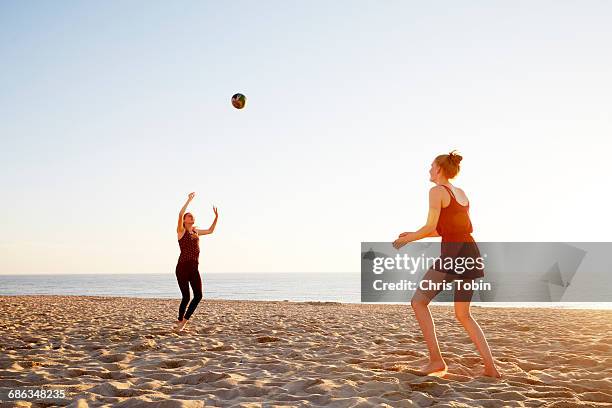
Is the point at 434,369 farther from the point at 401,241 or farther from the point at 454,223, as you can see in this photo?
the point at 454,223

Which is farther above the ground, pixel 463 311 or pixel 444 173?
pixel 444 173

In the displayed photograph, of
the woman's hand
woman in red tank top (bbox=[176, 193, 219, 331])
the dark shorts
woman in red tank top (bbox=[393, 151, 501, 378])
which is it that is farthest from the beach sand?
the woman's hand

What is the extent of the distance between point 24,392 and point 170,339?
121 inches

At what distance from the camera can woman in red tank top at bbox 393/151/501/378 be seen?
4285mm

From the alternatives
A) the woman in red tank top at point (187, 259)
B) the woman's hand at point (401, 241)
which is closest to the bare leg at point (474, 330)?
the woman's hand at point (401, 241)

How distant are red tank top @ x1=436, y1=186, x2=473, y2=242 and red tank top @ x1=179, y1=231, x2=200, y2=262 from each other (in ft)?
14.5

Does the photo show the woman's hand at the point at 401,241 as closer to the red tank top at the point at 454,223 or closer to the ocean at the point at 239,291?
the red tank top at the point at 454,223

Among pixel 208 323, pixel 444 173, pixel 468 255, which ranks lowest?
pixel 208 323

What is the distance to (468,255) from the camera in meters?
4.26

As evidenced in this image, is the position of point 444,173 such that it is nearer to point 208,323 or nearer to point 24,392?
point 24,392

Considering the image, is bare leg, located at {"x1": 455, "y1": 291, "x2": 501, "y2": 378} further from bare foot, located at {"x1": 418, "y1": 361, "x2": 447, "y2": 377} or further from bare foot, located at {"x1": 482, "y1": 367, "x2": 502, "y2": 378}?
bare foot, located at {"x1": 418, "y1": 361, "x2": 447, "y2": 377}

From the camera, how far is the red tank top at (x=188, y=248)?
300 inches

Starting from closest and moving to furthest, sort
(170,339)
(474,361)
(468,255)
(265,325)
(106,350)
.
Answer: (468,255) < (474,361) < (106,350) < (170,339) < (265,325)

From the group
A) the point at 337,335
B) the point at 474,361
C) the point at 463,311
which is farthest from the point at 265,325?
the point at 463,311
